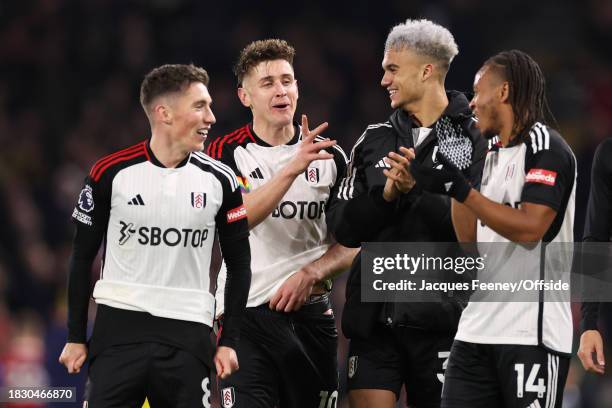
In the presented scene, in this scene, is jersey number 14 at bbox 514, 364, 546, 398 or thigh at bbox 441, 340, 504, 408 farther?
thigh at bbox 441, 340, 504, 408

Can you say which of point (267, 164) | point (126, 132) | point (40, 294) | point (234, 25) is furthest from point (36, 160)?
point (267, 164)

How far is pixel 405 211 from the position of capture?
582cm

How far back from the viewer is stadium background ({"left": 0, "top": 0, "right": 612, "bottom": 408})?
1244 cm

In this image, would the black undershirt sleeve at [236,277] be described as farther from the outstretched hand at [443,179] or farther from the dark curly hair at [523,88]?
the dark curly hair at [523,88]

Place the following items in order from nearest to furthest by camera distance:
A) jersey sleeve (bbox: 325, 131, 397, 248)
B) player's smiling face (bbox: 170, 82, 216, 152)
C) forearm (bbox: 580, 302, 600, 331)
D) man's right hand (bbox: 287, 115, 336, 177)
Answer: player's smiling face (bbox: 170, 82, 216, 152)
forearm (bbox: 580, 302, 600, 331)
jersey sleeve (bbox: 325, 131, 397, 248)
man's right hand (bbox: 287, 115, 336, 177)

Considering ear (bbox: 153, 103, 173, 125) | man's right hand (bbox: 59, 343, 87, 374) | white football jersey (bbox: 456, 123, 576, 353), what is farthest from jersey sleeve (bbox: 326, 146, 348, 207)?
man's right hand (bbox: 59, 343, 87, 374)

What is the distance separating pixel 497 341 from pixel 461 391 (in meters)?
0.28

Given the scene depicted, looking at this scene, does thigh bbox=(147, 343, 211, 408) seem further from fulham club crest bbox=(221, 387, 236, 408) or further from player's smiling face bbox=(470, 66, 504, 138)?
player's smiling face bbox=(470, 66, 504, 138)

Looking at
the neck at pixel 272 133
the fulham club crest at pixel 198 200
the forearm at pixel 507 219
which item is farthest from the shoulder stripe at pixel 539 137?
the neck at pixel 272 133

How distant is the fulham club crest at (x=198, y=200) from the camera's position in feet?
17.1

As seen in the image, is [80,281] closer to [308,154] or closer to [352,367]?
[308,154]

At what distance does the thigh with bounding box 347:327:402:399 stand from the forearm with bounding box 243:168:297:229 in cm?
83

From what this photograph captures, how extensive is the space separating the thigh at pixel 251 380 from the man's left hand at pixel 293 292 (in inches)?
8.3

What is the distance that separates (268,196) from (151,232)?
0.90m
